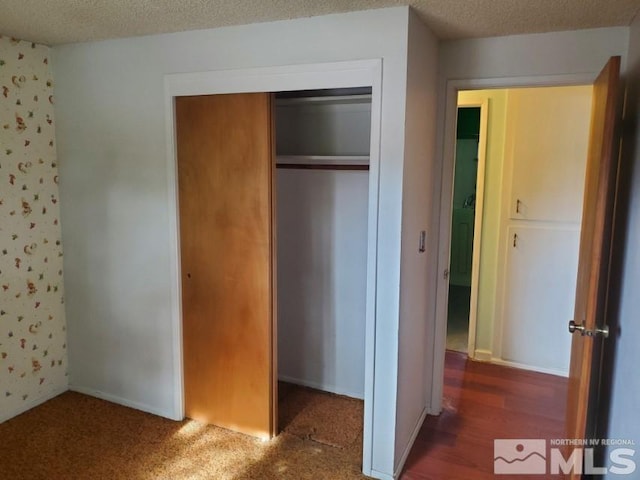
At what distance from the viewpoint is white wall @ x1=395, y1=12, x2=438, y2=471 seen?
2215 mm

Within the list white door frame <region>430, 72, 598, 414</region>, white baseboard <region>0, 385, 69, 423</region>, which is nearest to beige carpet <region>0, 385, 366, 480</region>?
white baseboard <region>0, 385, 69, 423</region>

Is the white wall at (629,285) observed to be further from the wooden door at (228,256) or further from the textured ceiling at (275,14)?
the wooden door at (228,256)

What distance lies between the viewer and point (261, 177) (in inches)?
97.7

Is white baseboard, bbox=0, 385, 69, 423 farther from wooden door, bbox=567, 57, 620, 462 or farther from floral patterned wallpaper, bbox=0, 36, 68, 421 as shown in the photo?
wooden door, bbox=567, 57, 620, 462

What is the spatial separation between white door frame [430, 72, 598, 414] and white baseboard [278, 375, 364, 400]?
505 millimetres

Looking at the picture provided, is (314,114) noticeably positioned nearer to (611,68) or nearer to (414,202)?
(414,202)

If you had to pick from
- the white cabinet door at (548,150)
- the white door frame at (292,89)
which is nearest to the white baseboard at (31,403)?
the white door frame at (292,89)

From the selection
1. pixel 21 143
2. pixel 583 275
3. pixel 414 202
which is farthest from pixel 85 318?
pixel 583 275

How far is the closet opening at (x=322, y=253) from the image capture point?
3000 millimetres

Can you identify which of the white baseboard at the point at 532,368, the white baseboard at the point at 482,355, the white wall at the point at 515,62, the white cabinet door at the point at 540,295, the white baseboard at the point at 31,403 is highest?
the white wall at the point at 515,62

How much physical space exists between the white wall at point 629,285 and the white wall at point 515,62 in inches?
6.4

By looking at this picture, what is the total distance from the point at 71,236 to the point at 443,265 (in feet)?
7.55

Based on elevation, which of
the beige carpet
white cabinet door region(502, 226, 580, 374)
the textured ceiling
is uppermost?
the textured ceiling

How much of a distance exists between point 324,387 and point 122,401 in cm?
129
